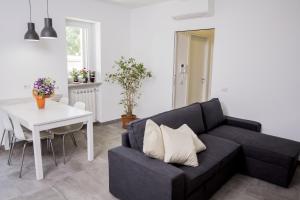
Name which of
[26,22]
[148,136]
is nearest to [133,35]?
[26,22]

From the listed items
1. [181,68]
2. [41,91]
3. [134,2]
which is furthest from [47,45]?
[181,68]

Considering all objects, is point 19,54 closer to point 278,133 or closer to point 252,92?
point 252,92

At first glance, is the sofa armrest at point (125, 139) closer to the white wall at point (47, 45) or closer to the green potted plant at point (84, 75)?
the white wall at point (47, 45)

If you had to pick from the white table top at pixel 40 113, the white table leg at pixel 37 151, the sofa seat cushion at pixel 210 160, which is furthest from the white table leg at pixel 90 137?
the sofa seat cushion at pixel 210 160

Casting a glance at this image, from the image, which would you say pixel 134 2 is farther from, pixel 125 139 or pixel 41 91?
pixel 125 139

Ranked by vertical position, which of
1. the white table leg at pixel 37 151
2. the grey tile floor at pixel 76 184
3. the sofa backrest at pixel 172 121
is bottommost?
the grey tile floor at pixel 76 184

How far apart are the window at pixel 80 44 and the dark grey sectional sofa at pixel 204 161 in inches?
105

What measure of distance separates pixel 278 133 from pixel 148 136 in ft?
7.35

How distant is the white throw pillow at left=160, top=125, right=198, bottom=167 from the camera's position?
2.13 m

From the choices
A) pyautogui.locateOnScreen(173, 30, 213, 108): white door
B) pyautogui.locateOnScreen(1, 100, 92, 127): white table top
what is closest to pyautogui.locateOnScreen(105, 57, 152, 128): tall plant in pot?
pyautogui.locateOnScreen(173, 30, 213, 108): white door

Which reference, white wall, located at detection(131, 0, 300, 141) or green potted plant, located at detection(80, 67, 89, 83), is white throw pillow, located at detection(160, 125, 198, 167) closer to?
white wall, located at detection(131, 0, 300, 141)

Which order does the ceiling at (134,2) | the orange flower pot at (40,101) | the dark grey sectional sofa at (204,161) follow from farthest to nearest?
the ceiling at (134,2), the orange flower pot at (40,101), the dark grey sectional sofa at (204,161)

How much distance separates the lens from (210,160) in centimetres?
235

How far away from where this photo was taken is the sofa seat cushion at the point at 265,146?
2561 millimetres
